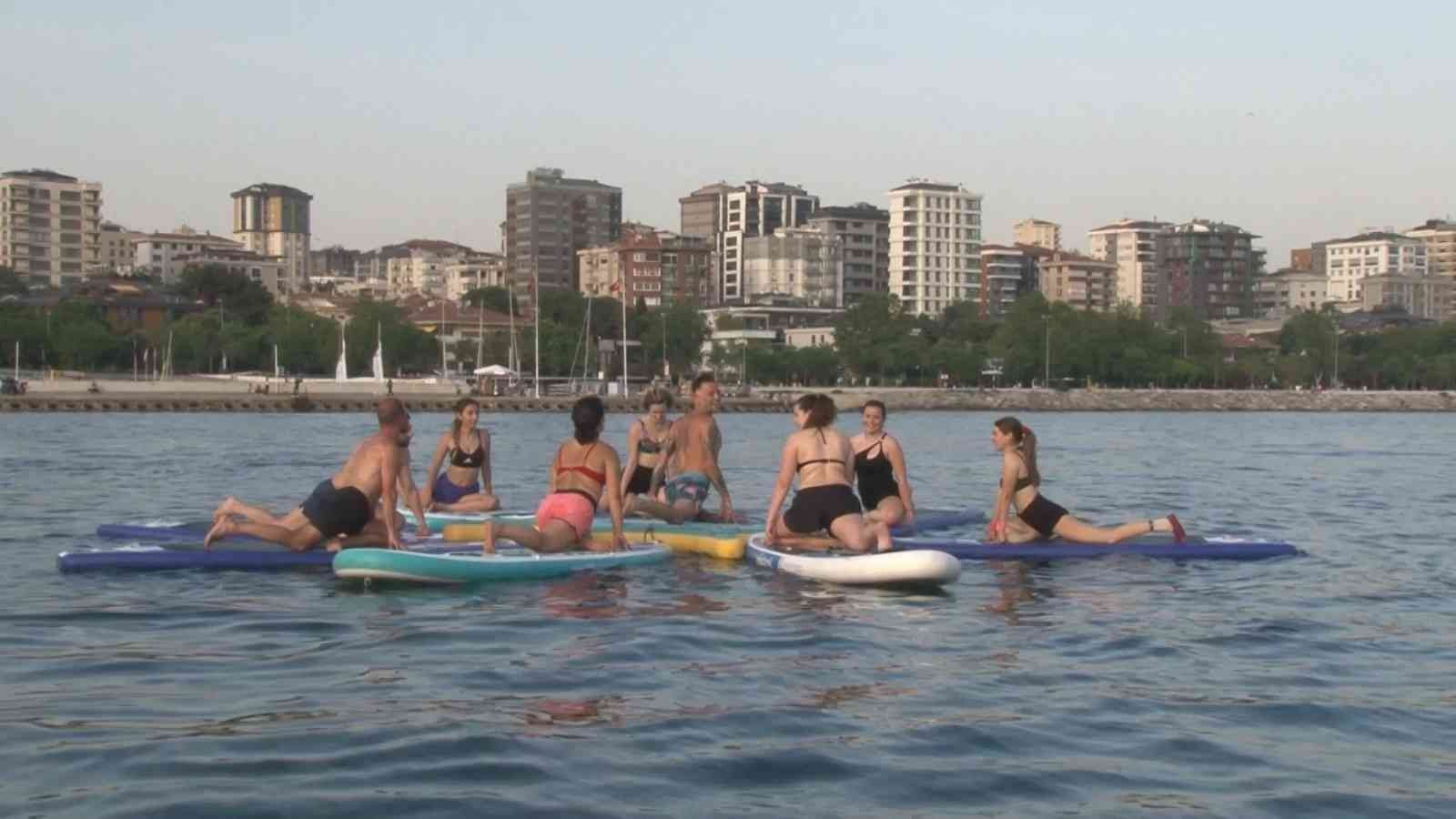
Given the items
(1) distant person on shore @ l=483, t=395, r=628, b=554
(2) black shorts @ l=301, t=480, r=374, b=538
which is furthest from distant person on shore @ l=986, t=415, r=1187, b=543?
(2) black shorts @ l=301, t=480, r=374, b=538

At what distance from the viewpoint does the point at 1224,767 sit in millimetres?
9570

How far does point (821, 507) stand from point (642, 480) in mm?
3963

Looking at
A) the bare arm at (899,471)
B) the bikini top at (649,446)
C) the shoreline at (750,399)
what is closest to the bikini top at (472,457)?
the bikini top at (649,446)

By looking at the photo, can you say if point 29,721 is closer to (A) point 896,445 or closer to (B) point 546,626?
(B) point 546,626

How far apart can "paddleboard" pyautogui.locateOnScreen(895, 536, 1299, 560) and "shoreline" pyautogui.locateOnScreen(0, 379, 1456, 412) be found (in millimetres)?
45725

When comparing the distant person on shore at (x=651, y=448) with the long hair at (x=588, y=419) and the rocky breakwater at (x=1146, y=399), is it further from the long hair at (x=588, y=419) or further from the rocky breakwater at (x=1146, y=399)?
the rocky breakwater at (x=1146, y=399)

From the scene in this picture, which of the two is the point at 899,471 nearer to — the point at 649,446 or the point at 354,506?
the point at 649,446

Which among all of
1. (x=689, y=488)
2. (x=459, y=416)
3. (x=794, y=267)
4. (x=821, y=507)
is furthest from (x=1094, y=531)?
(x=794, y=267)

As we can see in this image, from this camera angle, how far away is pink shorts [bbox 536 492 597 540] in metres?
16.5

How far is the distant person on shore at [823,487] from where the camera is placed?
16422mm

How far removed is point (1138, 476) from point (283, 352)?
96.6m

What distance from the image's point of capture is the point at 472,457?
66.9ft

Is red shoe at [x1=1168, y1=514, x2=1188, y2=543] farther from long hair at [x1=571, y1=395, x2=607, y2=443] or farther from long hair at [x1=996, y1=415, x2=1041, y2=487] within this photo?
long hair at [x1=571, y1=395, x2=607, y2=443]

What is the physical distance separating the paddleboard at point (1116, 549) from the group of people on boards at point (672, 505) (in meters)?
0.14
